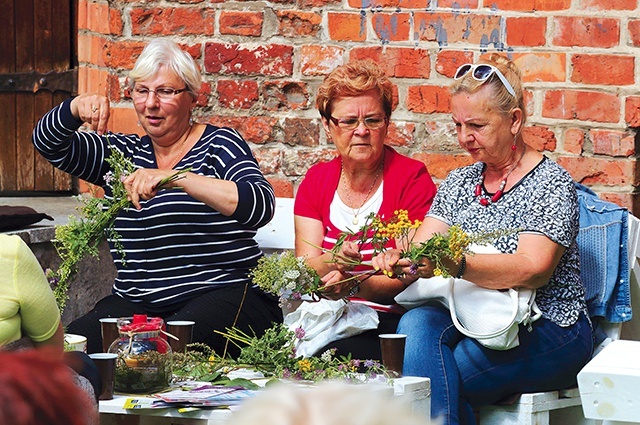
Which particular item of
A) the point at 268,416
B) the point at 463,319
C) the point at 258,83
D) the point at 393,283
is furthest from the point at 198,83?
the point at 268,416

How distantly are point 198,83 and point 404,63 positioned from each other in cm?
78

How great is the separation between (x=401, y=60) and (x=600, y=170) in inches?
32.9

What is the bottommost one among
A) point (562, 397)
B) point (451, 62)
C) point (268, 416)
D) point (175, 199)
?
point (562, 397)

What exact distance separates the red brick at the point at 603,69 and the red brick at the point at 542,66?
0.14 feet

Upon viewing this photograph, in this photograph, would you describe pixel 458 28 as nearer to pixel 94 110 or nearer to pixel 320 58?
pixel 320 58

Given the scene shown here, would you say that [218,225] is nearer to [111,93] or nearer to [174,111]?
[174,111]

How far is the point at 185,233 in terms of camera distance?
153 inches

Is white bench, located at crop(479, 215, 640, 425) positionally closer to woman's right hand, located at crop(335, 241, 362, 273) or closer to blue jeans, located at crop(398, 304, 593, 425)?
blue jeans, located at crop(398, 304, 593, 425)

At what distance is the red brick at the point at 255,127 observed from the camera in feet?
14.5

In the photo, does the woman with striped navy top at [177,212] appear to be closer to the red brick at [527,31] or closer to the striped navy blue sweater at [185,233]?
the striped navy blue sweater at [185,233]

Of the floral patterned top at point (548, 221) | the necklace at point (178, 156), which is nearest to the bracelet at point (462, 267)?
the floral patterned top at point (548, 221)

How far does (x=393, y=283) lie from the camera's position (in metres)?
3.62

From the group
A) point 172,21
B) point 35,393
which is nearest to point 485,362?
point 172,21

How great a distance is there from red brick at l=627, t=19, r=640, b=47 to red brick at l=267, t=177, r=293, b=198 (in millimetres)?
1377
